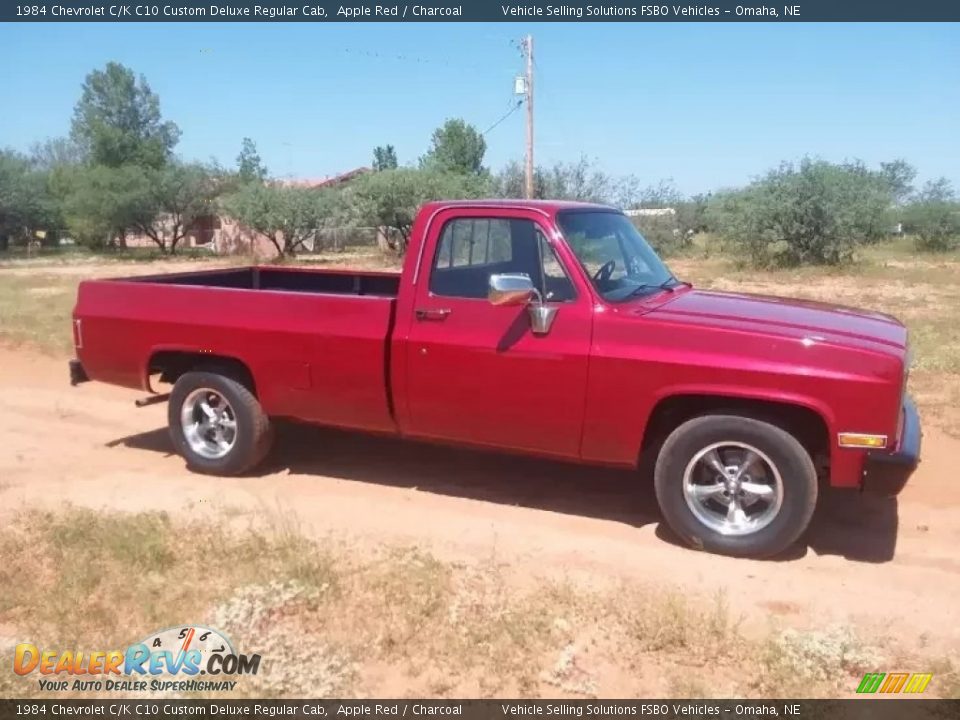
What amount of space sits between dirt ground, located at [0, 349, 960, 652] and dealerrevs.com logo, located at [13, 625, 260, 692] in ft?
4.22

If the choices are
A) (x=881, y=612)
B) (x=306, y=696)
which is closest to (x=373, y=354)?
(x=306, y=696)

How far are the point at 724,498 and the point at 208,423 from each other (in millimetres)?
3463

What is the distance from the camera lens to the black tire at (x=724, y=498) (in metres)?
4.30

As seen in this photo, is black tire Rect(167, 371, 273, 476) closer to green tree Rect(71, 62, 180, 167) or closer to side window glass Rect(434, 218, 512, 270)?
side window glass Rect(434, 218, 512, 270)

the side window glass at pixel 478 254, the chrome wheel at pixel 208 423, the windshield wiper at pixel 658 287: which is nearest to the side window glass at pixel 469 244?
the side window glass at pixel 478 254

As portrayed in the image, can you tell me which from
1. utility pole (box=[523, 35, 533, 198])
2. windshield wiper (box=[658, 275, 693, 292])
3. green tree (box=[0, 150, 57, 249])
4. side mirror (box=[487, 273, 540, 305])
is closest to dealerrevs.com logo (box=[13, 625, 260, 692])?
side mirror (box=[487, 273, 540, 305])

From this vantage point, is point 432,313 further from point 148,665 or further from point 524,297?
point 148,665

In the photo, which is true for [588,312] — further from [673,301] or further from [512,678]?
[512,678]

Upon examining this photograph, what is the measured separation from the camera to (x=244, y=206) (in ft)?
121

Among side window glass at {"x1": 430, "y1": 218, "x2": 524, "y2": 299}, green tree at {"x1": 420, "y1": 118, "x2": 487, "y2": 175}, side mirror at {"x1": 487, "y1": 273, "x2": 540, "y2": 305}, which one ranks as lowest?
side mirror at {"x1": 487, "y1": 273, "x2": 540, "y2": 305}

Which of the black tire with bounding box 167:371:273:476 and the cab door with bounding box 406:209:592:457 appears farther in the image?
the black tire with bounding box 167:371:273:476

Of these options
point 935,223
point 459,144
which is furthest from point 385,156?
point 935,223

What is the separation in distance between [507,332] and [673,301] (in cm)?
101

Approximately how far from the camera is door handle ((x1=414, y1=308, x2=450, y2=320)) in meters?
4.95
